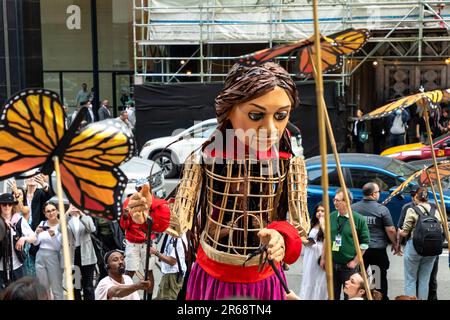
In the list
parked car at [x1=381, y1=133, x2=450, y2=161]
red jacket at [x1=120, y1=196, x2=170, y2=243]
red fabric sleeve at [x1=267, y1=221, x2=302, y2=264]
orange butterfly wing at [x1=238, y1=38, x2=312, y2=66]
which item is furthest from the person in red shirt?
parked car at [x1=381, y1=133, x2=450, y2=161]

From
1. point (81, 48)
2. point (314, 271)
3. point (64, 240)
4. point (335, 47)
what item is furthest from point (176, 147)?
point (64, 240)

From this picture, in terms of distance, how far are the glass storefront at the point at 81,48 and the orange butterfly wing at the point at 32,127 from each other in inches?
700

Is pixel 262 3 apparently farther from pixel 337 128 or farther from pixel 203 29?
pixel 337 128

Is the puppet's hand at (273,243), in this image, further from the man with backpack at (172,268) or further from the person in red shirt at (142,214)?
the man with backpack at (172,268)

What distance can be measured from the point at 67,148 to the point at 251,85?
1600 mm

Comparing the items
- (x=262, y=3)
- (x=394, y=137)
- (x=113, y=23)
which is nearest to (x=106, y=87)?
(x=113, y=23)

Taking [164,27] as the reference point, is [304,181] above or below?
below

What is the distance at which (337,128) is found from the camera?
17172 millimetres

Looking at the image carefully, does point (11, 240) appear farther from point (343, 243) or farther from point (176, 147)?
point (176, 147)

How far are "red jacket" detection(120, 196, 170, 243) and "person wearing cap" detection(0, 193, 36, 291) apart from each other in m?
2.86

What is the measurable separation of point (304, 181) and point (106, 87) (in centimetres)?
1700

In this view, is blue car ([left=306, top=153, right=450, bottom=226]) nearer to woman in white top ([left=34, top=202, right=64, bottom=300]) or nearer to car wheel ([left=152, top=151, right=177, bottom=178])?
woman in white top ([left=34, top=202, right=64, bottom=300])

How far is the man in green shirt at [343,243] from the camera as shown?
7555 millimetres

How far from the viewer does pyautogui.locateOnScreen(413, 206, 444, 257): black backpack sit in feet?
25.9
